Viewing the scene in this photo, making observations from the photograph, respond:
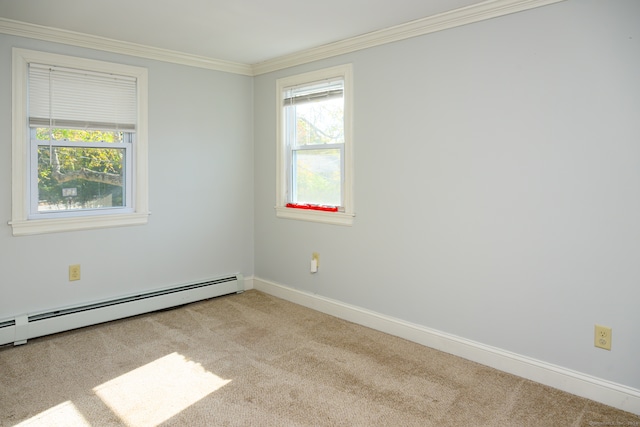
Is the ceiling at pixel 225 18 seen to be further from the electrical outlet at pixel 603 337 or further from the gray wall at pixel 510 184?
the electrical outlet at pixel 603 337

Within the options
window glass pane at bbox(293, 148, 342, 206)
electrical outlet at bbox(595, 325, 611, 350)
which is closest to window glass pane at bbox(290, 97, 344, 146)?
window glass pane at bbox(293, 148, 342, 206)

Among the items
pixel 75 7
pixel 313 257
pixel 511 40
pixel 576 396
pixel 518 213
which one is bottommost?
pixel 576 396

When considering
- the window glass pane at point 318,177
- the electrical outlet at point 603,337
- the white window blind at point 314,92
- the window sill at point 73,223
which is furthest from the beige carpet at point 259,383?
the white window blind at point 314,92

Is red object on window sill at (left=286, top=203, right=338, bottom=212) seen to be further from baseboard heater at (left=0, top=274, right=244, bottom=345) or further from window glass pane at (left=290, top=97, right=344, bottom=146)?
baseboard heater at (left=0, top=274, right=244, bottom=345)

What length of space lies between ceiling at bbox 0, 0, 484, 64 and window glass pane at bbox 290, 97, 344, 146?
53cm

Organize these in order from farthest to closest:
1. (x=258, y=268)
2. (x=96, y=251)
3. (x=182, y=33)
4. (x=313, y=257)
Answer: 1. (x=258, y=268)
2. (x=313, y=257)
3. (x=96, y=251)
4. (x=182, y=33)

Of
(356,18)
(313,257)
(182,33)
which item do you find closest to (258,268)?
(313,257)

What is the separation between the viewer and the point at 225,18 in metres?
3.06

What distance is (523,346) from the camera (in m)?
2.73

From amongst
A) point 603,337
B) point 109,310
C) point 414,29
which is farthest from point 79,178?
point 603,337

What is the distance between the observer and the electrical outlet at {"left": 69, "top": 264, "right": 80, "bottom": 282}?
11.5 feet

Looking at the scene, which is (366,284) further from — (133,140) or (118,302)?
(133,140)

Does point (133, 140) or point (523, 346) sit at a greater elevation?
point (133, 140)

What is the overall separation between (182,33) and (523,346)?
329 cm
